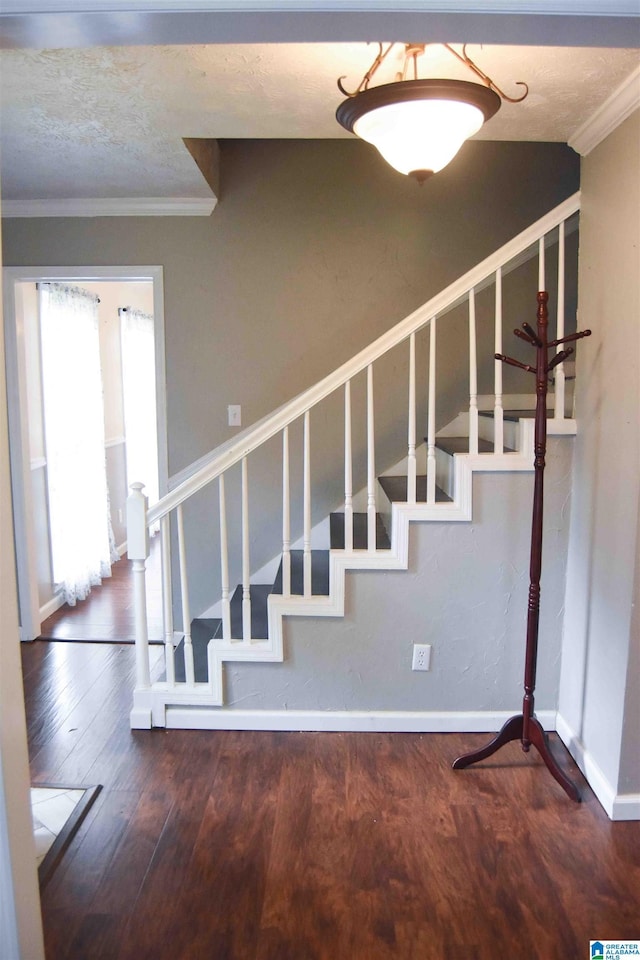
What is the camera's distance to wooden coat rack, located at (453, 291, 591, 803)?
220 cm

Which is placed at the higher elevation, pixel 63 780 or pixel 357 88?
pixel 357 88

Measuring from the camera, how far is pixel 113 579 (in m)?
4.80

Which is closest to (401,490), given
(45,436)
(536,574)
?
(536,574)

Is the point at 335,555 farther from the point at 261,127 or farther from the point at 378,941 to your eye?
the point at 261,127

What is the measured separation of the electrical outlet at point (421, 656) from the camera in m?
2.60

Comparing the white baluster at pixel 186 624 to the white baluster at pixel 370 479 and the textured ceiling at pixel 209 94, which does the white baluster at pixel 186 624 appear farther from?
the textured ceiling at pixel 209 94

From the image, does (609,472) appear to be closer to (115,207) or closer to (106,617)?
(115,207)

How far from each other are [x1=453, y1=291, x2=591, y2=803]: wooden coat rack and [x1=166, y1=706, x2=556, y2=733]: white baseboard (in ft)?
0.66

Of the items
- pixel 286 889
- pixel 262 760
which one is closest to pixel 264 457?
pixel 262 760

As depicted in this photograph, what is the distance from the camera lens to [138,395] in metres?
5.74

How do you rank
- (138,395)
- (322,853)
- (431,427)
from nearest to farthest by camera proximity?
(322,853) < (431,427) < (138,395)

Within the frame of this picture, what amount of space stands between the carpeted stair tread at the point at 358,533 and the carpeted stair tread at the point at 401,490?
20 centimetres

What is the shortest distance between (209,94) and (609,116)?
4.27 feet

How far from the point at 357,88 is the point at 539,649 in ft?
7.11
